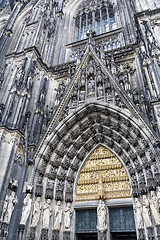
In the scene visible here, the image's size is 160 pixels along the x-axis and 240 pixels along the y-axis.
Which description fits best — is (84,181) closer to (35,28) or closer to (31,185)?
(31,185)

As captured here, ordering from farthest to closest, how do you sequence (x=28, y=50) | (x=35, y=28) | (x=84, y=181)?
(x=35, y=28) < (x=28, y=50) < (x=84, y=181)

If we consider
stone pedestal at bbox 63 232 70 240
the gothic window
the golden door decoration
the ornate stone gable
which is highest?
the gothic window

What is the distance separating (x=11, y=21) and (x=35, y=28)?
4.03 meters

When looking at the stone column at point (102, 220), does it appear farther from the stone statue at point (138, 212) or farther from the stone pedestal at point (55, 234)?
the stone pedestal at point (55, 234)

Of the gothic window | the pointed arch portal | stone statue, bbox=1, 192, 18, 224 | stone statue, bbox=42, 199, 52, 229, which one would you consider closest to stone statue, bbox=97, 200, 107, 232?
the pointed arch portal

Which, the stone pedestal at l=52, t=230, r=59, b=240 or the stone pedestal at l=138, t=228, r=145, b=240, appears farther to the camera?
the stone pedestal at l=52, t=230, r=59, b=240

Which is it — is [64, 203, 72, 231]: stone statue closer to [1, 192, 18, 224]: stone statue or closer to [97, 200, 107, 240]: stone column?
[97, 200, 107, 240]: stone column

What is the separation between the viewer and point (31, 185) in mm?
6523

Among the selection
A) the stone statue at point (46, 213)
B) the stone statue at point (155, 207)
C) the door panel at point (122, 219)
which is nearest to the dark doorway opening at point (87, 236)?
the door panel at point (122, 219)

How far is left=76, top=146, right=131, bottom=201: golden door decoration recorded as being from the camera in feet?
22.8

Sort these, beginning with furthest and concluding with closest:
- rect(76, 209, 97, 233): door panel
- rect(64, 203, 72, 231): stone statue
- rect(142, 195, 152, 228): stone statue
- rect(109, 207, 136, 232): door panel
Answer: rect(76, 209, 97, 233): door panel < rect(64, 203, 72, 231): stone statue < rect(109, 207, 136, 232): door panel < rect(142, 195, 152, 228): stone statue

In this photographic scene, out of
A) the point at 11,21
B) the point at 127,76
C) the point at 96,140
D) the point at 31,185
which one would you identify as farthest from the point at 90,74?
the point at 11,21

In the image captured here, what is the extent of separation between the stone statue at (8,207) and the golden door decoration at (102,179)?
92.1 inches

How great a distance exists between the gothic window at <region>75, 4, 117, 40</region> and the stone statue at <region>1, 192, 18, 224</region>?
37.1ft
